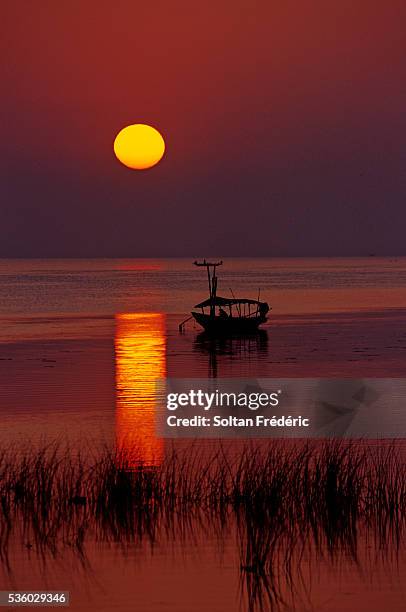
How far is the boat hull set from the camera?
64869 millimetres

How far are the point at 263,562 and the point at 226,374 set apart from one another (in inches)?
1194

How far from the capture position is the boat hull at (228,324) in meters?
64.9

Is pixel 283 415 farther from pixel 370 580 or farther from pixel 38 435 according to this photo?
pixel 370 580

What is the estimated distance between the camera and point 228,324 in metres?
65.6
